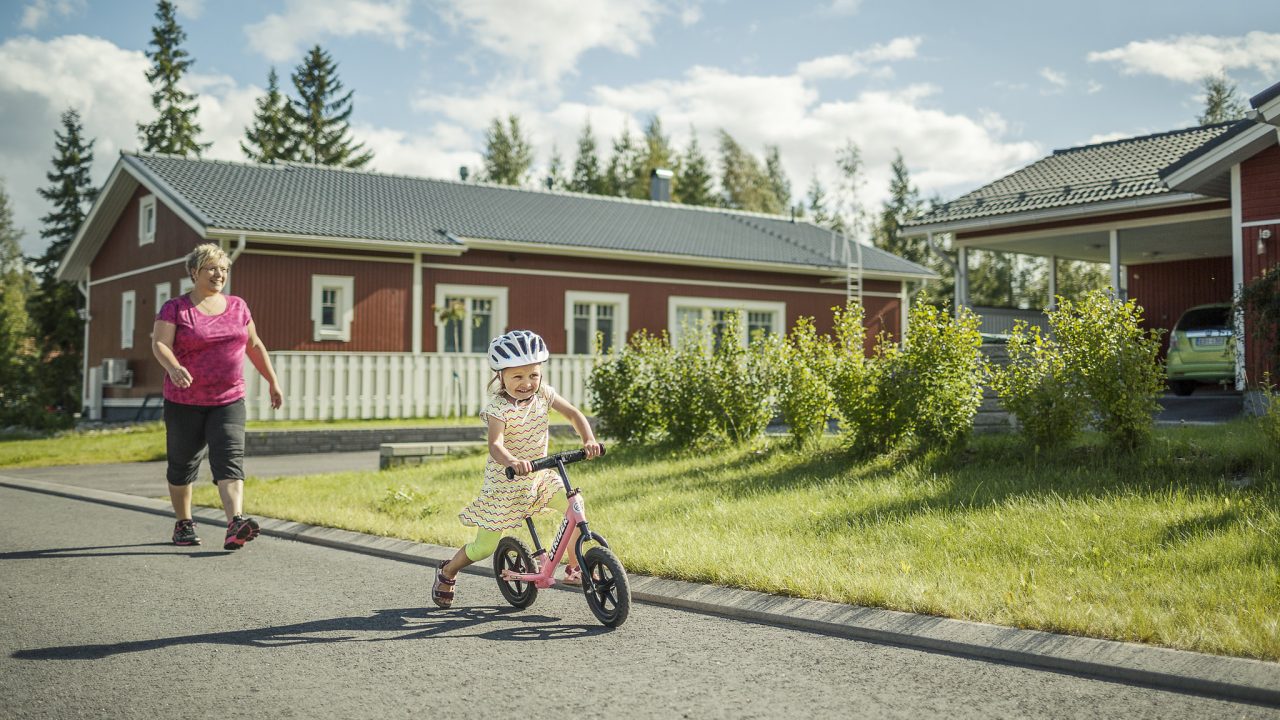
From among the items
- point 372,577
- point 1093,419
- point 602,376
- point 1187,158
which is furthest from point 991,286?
point 372,577

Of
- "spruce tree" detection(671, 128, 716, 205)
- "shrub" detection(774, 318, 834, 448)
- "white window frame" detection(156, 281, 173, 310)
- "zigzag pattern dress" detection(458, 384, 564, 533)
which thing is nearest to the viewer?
"zigzag pattern dress" detection(458, 384, 564, 533)

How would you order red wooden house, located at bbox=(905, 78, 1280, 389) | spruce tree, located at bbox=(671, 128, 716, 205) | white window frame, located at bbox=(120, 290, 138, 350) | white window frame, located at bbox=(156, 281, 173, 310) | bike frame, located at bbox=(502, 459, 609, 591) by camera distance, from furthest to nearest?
spruce tree, located at bbox=(671, 128, 716, 205), white window frame, located at bbox=(120, 290, 138, 350), white window frame, located at bbox=(156, 281, 173, 310), red wooden house, located at bbox=(905, 78, 1280, 389), bike frame, located at bbox=(502, 459, 609, 591)

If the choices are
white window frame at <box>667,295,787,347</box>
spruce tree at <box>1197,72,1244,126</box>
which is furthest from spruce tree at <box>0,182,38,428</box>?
Result: spruce tree at <box>1197,72,1244,126</box>

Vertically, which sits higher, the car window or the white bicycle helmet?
the car window

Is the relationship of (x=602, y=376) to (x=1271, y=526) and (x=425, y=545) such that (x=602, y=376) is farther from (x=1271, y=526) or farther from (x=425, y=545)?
(x=1271, y=526)

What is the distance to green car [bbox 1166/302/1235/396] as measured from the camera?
51.3ft

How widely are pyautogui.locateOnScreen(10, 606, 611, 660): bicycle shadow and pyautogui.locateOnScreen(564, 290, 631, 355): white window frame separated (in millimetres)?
19887

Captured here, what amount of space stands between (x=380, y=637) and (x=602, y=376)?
27.8 ft

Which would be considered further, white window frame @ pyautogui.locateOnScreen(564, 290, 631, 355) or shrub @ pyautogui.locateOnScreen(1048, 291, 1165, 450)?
white window frame @ pyautogui.locateOnScreen(564, 290, 631, 355)

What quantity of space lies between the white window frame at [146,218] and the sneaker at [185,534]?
20398 mm

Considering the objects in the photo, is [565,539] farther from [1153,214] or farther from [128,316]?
[128,316]

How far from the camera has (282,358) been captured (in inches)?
799

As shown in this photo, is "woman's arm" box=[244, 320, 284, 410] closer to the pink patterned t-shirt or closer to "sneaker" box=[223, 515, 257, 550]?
the pink patterned t-shirt

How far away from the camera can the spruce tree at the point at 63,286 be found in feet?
128
